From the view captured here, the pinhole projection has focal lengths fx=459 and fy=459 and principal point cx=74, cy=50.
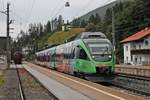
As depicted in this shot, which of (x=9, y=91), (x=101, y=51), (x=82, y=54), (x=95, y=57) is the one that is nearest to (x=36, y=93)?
(x=9, y=91)

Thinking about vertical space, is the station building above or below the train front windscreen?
above

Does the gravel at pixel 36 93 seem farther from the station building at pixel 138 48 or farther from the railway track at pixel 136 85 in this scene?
the station building at pixel 138 48

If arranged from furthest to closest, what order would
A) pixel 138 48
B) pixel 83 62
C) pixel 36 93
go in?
pixel 138 48, pixel 83 62, pixel 36 93

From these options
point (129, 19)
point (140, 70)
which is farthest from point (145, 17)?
point (140, 70)

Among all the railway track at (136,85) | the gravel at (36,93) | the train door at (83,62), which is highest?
the train door at (83,62)

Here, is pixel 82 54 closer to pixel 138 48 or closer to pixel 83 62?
pixel 83 62

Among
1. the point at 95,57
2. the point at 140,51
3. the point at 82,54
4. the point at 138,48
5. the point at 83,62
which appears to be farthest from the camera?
the point at 138,48

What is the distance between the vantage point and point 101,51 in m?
30.1

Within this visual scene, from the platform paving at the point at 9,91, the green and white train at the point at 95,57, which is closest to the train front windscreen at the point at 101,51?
the green and white train at the point at 95,57

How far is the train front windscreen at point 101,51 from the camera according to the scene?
29.7 meters

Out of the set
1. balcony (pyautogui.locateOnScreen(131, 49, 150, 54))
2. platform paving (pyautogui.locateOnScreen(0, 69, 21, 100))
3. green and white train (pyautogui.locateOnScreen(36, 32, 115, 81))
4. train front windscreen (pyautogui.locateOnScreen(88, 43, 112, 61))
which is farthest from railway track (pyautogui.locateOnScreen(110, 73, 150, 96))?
balcony (pyautogui.locateOnScreen(131, 49, 150, 54))

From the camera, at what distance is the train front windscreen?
29.7 metres

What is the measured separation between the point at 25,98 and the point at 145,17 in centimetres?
8429

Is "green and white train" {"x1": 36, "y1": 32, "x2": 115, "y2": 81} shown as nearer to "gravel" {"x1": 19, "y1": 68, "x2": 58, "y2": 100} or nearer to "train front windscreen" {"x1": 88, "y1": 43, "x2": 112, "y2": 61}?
"train front windscreen" {"x1": 88, "y1": 43, "x2": 112, "y2": 61}
